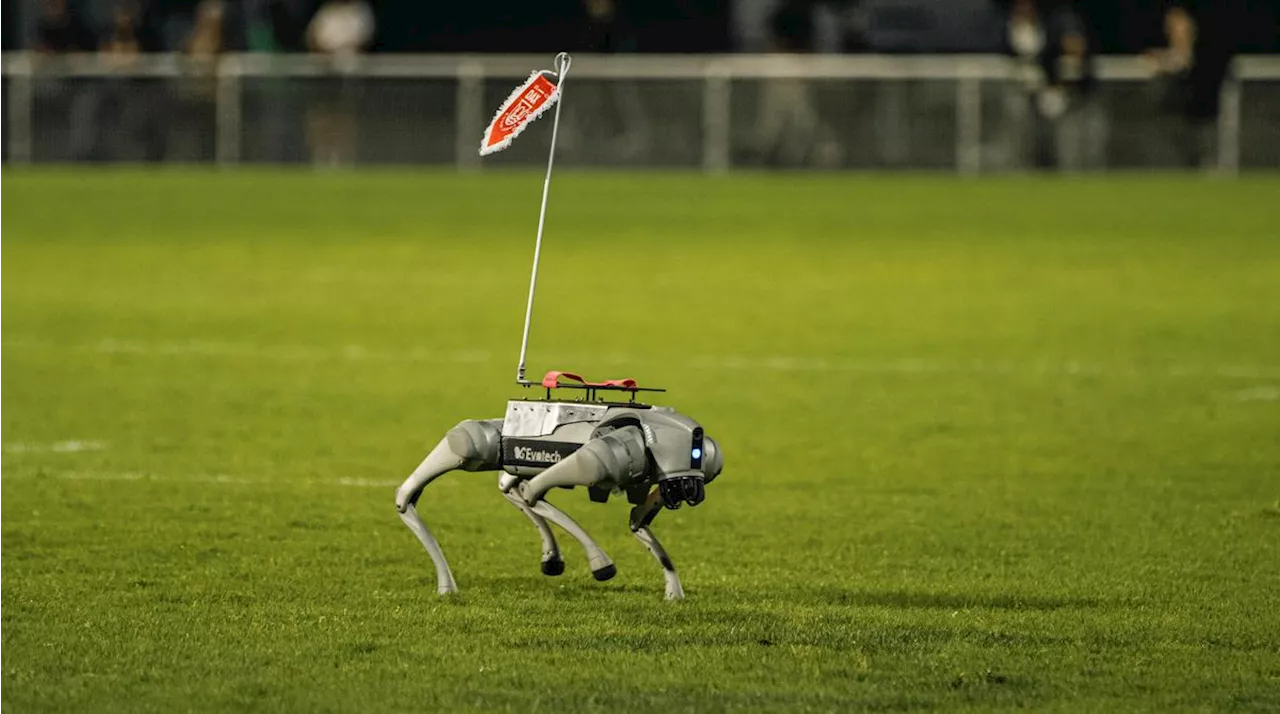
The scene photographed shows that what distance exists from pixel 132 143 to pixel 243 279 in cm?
1216

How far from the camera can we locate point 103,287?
22344 mm

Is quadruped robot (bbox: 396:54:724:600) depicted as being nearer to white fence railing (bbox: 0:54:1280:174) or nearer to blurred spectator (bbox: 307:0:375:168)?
white fence railing (bbox: 0:54:1280:174)

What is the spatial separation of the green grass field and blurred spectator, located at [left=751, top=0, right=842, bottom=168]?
403 cm

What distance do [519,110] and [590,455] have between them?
111 cm

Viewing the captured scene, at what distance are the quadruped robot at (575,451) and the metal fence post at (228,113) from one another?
26482 mm

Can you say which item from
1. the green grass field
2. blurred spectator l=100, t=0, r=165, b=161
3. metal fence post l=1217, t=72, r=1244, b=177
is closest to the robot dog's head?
the green grass field

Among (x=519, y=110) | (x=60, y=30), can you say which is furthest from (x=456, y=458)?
(x=60, y=30)

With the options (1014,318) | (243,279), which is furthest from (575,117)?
(1014,318)

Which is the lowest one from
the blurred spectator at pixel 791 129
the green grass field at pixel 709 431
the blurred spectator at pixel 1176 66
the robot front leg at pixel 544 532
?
the green grass field at pixel 709 431

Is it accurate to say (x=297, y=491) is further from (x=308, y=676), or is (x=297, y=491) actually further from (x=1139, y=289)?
(x=1139, y=289)

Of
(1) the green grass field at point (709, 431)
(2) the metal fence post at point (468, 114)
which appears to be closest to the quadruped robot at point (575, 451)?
(1) the green grass field at point (709, 431)

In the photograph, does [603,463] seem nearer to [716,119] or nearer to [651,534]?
[651,534]

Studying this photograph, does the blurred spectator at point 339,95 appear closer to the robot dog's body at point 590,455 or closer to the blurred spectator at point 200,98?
the blurred spectator at point 200,98

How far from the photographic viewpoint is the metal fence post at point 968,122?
32.3m
